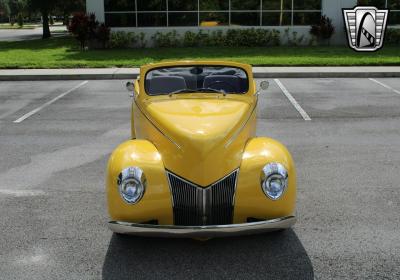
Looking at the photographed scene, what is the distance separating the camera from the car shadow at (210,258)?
4.26 metres

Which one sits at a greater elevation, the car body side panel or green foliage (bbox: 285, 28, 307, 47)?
green foliage (bbox: 285, 28, 307, 47)

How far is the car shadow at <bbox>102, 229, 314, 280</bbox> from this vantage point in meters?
4.26

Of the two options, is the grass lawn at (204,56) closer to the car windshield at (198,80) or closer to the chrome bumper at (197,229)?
the car windshield at (198,80)

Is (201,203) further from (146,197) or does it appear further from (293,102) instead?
(293,102)

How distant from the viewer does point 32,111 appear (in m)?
11.4

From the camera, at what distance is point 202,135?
181 inches

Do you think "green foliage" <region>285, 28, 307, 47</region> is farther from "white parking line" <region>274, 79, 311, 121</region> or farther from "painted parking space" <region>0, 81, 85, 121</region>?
"painted parking space" <region>0, 81, 85, 121</region>

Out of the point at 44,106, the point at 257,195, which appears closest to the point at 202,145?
the point at 257,195

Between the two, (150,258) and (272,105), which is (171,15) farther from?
(150,258)

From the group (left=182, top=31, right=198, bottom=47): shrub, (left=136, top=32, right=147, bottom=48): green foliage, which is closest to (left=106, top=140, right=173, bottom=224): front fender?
(left=182, top=31, right=198, bottom=47): shrub

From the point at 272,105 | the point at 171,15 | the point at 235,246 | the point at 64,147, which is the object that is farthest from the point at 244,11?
the point at 235,246

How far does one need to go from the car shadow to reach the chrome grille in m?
0.38

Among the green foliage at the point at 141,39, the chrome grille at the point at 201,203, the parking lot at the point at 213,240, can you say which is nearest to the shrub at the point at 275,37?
the green foliage at the point at 141,39

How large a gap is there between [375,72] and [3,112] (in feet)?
36.4
